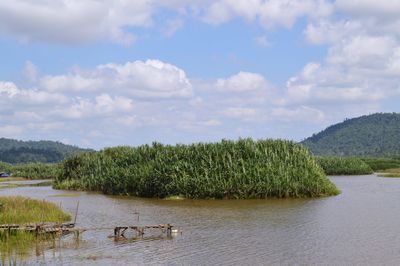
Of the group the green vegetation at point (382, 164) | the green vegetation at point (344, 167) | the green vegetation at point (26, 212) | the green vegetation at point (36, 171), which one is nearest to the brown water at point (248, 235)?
the green vegetation at point (26, 212)

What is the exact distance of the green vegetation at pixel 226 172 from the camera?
4188 centimetres

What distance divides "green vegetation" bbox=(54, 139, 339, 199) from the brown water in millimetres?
1876

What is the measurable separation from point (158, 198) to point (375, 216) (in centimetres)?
2008

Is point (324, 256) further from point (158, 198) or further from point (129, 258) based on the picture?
point (158, 198)

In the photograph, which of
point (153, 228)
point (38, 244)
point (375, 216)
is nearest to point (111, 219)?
point (153, 228)

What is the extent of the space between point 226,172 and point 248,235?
57.1 feet

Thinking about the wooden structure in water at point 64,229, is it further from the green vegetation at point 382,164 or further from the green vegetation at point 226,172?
the green vegetation at point 382,164

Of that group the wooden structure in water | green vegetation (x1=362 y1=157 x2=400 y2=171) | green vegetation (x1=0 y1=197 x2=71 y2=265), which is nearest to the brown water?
the wooden structure in water

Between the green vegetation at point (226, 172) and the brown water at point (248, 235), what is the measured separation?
1.88 m

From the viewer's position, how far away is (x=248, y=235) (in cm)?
2520

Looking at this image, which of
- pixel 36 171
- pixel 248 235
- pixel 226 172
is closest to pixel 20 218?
pixel 248 235

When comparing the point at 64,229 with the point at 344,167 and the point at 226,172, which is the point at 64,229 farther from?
the point at 344,167

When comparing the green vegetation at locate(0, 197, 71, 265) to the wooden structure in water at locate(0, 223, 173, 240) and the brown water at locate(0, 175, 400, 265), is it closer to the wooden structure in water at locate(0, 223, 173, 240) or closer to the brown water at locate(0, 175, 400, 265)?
the wooden structure in water at locate(0, 223, 173, 240)

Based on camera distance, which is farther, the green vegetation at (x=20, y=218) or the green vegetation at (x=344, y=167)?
the green vegetation at (x=344, y=167)
